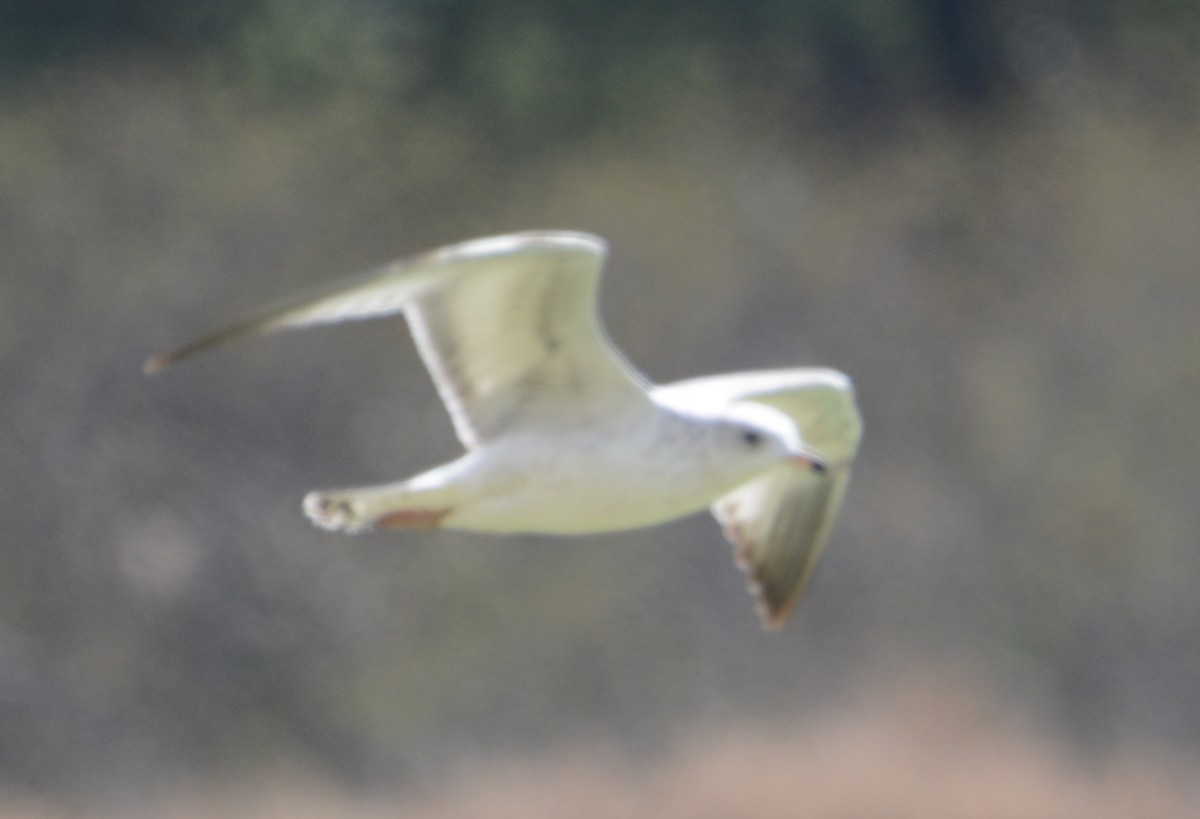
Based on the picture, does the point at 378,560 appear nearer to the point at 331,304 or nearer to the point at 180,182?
the point at 180,182

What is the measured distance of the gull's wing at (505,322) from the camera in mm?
2906

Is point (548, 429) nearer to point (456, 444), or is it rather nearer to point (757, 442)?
point (757, 442)

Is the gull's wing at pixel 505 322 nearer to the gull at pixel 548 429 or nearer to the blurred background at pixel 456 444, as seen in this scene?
the gull at pixel 548 429

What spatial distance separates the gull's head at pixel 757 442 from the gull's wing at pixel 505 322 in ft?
0.49

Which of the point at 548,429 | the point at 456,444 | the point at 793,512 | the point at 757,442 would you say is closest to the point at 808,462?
the point at 757,442

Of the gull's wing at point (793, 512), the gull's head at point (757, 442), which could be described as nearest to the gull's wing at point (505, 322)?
the gull's head at point (757, 442)

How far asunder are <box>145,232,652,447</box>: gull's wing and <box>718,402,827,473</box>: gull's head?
15 centimetres

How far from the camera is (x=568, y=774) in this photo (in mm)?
7359

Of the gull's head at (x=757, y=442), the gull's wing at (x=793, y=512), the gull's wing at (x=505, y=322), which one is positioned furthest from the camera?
the gull's wing at (x=793, y=512)

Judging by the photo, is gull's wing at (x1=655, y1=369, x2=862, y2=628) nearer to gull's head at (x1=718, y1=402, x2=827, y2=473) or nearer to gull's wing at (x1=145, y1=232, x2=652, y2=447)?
gull's head at (x1=718, y1=402, x2=827, y2=473)

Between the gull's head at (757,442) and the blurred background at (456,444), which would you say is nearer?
the gull's head at (757,442)

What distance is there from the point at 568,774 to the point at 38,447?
98.1 inches

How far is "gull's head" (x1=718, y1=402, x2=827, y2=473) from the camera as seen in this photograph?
3283 millimetres

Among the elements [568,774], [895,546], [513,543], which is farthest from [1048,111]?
[568,774]
